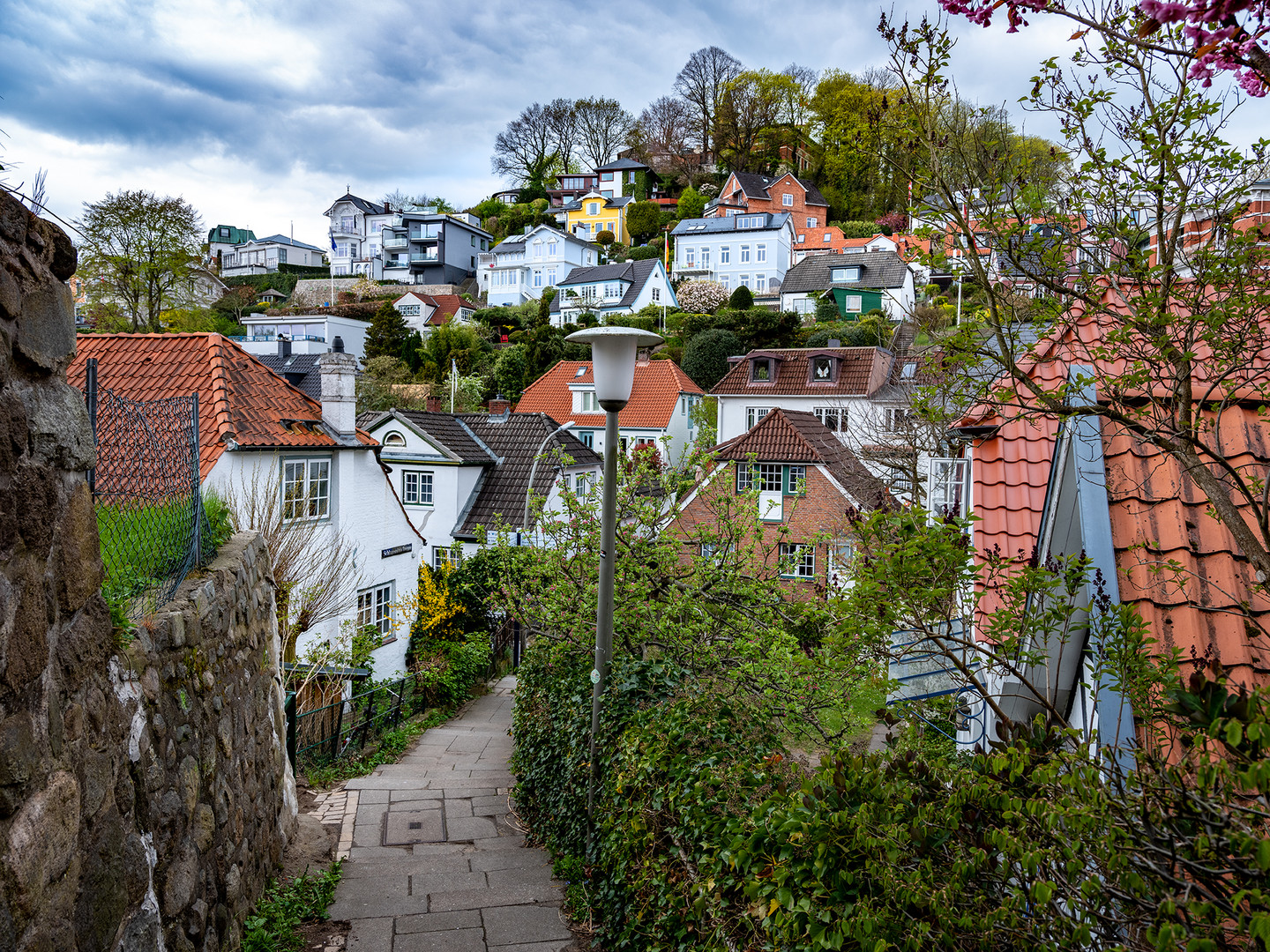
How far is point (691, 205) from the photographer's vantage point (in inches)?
2990

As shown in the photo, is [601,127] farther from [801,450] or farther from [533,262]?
[801,450]

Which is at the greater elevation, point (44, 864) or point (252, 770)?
point (44, 864)

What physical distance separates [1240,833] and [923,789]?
1.30 m

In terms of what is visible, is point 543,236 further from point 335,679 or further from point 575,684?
point 575,684

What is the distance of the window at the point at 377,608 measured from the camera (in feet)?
61.5

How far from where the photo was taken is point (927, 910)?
101 inches

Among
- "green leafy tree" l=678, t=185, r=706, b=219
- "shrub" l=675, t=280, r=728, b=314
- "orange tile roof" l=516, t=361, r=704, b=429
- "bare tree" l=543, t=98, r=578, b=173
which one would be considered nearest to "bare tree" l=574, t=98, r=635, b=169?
"bare tree" l=543, t=98, r=578, b=173

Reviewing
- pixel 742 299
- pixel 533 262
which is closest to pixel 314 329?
pixel 533 262

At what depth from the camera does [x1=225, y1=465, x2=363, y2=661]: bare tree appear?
13.9 m

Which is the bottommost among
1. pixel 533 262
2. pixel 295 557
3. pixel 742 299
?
pixel 295 557

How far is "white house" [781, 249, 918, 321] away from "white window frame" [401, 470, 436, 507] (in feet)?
111

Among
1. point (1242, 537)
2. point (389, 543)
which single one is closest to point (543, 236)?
point (389, 543)

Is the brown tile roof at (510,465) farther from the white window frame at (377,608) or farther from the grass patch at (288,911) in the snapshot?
the grass patch at (288,911)

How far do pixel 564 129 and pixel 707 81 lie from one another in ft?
59.9
